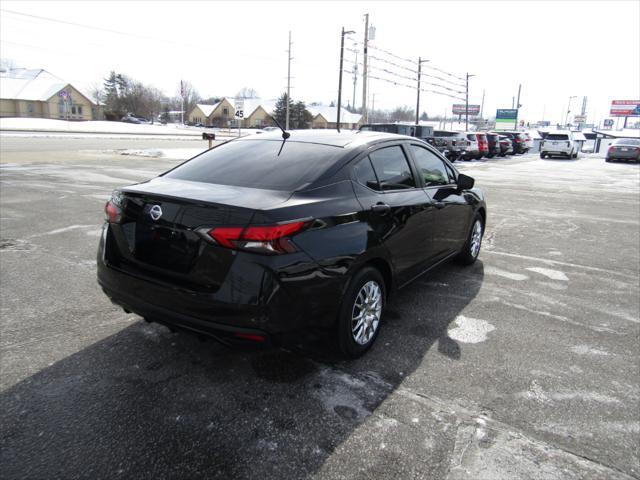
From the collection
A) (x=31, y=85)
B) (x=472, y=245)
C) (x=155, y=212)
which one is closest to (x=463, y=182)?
(x=472, y=245)

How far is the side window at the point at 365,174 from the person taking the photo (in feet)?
11.2

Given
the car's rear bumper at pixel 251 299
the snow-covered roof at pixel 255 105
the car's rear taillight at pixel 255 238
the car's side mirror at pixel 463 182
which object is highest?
the snow-covered roof at pixel 255 105

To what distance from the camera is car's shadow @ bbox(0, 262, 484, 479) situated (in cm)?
233

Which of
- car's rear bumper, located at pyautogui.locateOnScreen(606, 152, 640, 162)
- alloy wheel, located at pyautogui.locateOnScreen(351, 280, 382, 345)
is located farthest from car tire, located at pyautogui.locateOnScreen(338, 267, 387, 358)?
car's rear bumper, located at pyautogui.locateOnScreen(606, 152, 640, 162)

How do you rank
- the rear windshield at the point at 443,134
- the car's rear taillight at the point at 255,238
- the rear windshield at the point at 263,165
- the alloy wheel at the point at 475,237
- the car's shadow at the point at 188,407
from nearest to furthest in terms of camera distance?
the car's shadow at the point at 188,407 → the car's rear taillight at the point at 255,238 → the rear windshield at the point at 263,165 → the alloy wheel at the point at 475,237 → the rear windshield at the point at 443,134

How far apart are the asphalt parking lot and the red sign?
374 ft

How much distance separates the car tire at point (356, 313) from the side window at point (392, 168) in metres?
0.77

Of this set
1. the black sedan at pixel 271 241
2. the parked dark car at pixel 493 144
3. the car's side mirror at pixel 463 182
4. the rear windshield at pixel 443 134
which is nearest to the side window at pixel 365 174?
the black sedan at pixel 271 241

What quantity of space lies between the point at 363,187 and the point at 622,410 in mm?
2192

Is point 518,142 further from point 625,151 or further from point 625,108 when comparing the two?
point 625,108

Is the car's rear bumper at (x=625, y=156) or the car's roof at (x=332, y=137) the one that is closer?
the car's roof at (x=332, y=137)

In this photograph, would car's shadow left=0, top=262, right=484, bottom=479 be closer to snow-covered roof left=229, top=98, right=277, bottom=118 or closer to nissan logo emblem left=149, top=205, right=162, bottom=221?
nissan logo emblem left=149, top=205, right=162, bottom=221

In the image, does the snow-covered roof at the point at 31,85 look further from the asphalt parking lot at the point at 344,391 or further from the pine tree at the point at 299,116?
the asphalt parking lot at the point at 344,391

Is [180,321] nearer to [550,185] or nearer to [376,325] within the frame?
[376,325]
